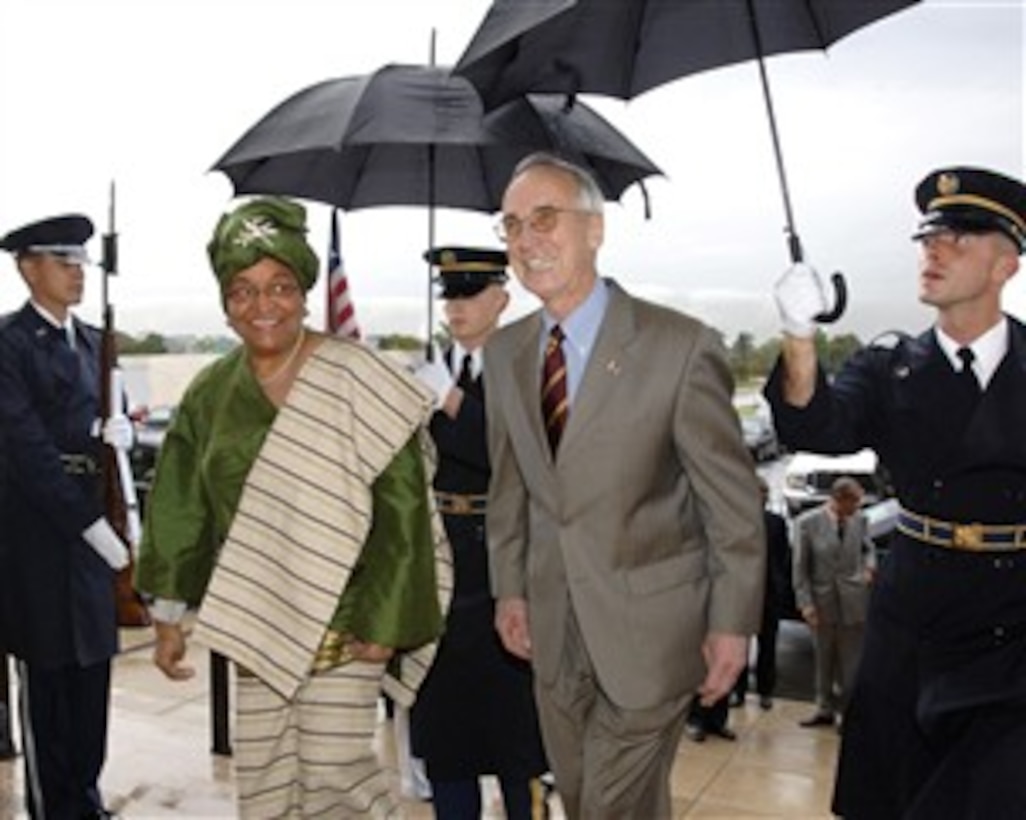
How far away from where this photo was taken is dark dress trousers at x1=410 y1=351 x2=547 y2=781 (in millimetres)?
3316

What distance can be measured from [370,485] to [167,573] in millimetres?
551

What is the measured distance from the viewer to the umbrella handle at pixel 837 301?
8.13 ft

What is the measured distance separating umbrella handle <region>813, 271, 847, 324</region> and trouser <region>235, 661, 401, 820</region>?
4.32ft

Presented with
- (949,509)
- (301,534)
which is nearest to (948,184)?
(949,509)

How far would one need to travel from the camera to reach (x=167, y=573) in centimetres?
269

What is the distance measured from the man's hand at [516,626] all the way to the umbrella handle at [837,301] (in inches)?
39.1

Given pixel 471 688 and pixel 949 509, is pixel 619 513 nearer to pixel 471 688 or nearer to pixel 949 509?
pixel 949 509

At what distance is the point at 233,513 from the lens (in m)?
2.61

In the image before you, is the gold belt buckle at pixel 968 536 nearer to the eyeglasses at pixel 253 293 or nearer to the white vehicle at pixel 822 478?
the eyeglasses at pixel 253 293

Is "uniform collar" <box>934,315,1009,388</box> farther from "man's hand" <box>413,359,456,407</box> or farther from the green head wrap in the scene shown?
the green head wrap

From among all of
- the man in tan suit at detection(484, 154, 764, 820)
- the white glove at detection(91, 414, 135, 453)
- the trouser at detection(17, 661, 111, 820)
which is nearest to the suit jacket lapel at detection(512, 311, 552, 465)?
the man in tan suit at detection(484, 154, 764, 820)

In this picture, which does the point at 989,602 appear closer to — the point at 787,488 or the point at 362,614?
the point at 362,614

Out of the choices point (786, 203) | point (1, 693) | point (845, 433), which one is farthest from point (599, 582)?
point (1, 693)

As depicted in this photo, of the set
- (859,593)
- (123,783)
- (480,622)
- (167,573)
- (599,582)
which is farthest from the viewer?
(859,593)
